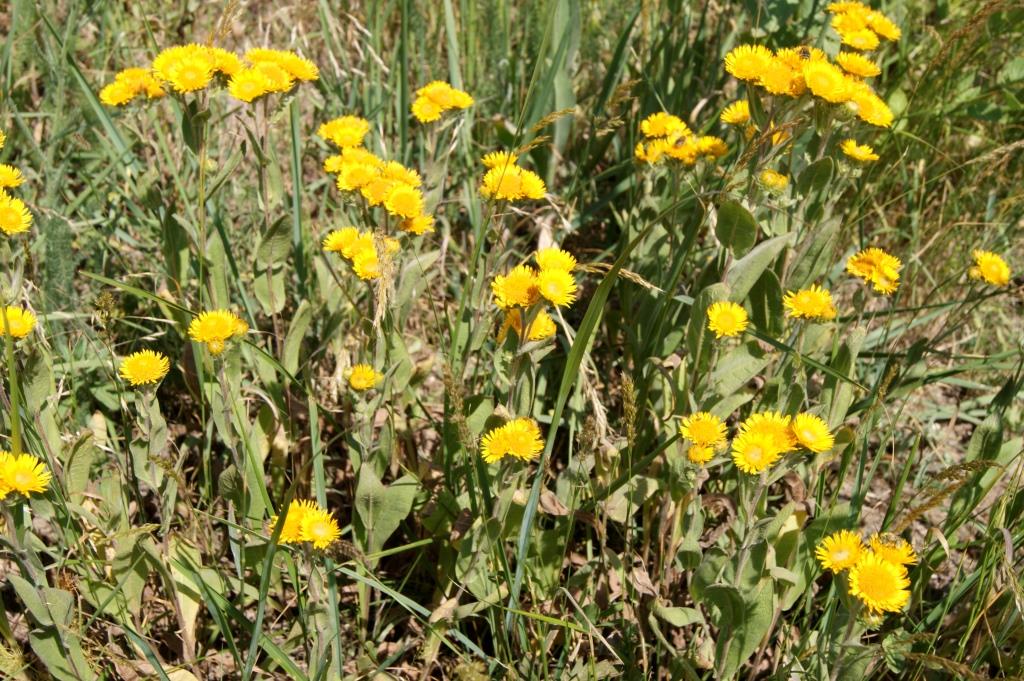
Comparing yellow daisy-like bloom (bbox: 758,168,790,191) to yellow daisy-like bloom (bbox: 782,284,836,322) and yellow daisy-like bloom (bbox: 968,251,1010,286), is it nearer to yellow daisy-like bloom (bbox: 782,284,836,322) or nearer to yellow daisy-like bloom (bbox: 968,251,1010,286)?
yellow daisy-like bloom (bbox: 782,284,836,322)

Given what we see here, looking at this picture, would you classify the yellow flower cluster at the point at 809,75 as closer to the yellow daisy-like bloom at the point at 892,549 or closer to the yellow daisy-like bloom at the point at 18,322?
the yellow daisy-like bloom at the point at 892,549

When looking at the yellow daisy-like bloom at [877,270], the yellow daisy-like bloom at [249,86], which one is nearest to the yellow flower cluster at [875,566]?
the yellow daisy-like bloom at [877,270]

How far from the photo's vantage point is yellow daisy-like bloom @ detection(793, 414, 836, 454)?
1683mm

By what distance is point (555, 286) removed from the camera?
1752 mm

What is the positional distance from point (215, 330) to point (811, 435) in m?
1.18

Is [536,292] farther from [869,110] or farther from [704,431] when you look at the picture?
[869,110]

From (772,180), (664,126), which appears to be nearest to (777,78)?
(772,180)

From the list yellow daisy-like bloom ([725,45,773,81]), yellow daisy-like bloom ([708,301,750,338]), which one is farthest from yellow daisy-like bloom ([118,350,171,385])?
yellow daisy-like bloom ([725,45,773,81])

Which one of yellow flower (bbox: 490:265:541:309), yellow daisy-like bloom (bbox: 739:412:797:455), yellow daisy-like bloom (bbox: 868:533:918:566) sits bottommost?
yellow daisy-like bloom (bbox: 868:533:918:566)

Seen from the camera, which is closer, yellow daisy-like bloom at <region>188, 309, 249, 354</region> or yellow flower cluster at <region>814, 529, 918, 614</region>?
yellow flower cluster at <region>814, 529, 918, 614</region>

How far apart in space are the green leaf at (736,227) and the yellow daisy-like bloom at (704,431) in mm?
534

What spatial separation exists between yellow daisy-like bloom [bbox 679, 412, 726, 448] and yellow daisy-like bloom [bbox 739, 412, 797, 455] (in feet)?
0.20

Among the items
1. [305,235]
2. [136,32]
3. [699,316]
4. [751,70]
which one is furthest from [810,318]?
[136,32]

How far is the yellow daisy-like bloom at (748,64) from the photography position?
2.08 m
